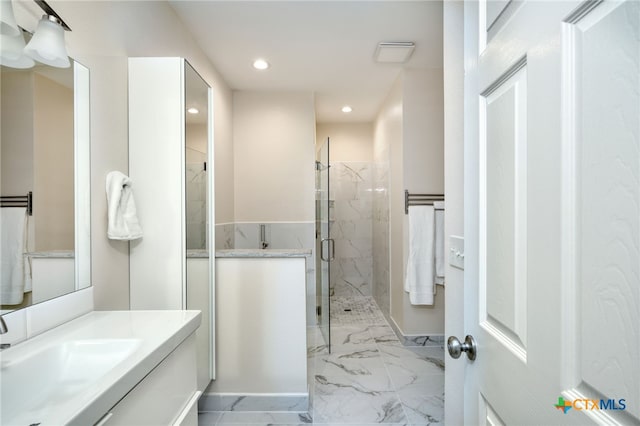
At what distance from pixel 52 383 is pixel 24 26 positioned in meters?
Answer: 1.12

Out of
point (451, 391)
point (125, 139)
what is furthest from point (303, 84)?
point (451, 391)

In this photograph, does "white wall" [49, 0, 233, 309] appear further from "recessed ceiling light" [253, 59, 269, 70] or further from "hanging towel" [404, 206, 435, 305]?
"hanging towel" [404, 206, 435, 305]

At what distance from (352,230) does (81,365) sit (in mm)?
4082

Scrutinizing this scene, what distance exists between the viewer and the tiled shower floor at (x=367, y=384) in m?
1.92

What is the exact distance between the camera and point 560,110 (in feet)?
1.63

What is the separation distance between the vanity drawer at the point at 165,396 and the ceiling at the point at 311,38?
2031mm

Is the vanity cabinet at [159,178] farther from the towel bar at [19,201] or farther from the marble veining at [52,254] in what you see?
the towel bar at [19,201]

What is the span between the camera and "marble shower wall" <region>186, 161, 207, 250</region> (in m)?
1.63

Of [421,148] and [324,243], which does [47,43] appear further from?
[421,148]

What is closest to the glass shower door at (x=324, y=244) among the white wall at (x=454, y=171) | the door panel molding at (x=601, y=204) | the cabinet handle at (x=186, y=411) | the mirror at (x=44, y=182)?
the white wall at (x=454, y=171)

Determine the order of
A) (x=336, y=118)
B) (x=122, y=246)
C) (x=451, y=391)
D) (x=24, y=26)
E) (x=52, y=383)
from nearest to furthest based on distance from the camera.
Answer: (x=52, y=383)
(x=24, y=26)
(x=451, y=391)
(x=122, y=246)
(x=336, y=118)

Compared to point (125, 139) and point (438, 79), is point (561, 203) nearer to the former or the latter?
point (125, 139)

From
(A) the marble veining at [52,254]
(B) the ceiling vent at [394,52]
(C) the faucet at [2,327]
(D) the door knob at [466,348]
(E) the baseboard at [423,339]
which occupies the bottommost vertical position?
(E) the baseboard at [423,339]

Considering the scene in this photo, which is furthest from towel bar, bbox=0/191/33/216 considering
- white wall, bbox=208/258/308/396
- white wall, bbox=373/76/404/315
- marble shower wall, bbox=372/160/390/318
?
marble shower wall, bbox=372/160/390/318
